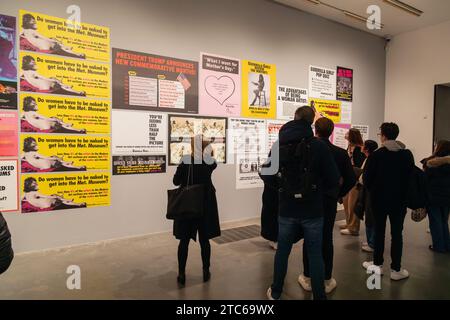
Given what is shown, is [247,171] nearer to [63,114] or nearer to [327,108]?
[327,108]

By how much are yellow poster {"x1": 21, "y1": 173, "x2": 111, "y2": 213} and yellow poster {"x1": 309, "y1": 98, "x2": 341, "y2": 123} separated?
12.2 feet

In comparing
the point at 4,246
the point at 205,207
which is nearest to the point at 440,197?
the point at 205,207

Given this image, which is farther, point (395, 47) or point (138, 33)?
point (395, 47)

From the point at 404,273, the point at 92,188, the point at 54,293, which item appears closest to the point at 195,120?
the point at 92,188

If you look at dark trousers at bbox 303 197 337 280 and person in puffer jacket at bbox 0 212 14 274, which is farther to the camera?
dark trousers at bbox 303 197 337 280

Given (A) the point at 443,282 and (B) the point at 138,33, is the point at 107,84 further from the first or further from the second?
(A) the point at 443,282

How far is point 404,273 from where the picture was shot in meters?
2.86

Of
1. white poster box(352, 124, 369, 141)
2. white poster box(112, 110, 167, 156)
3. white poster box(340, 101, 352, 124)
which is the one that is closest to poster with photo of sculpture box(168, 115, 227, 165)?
white poster box(112, 110, 167, 156)

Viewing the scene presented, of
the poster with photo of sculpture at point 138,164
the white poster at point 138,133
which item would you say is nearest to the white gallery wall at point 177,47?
the poster with photo of sculpture at point 138,164

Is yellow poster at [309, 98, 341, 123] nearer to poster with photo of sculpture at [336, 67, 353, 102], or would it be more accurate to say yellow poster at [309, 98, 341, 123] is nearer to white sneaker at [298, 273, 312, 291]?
poster with photo of sculpture at [336, 67, 353, 102]

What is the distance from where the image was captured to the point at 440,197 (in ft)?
11.8

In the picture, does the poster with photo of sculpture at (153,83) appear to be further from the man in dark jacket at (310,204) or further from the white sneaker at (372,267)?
the white sneaker at (372,267)

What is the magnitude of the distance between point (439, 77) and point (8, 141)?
22.8 ft

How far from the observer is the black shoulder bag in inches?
98.1
